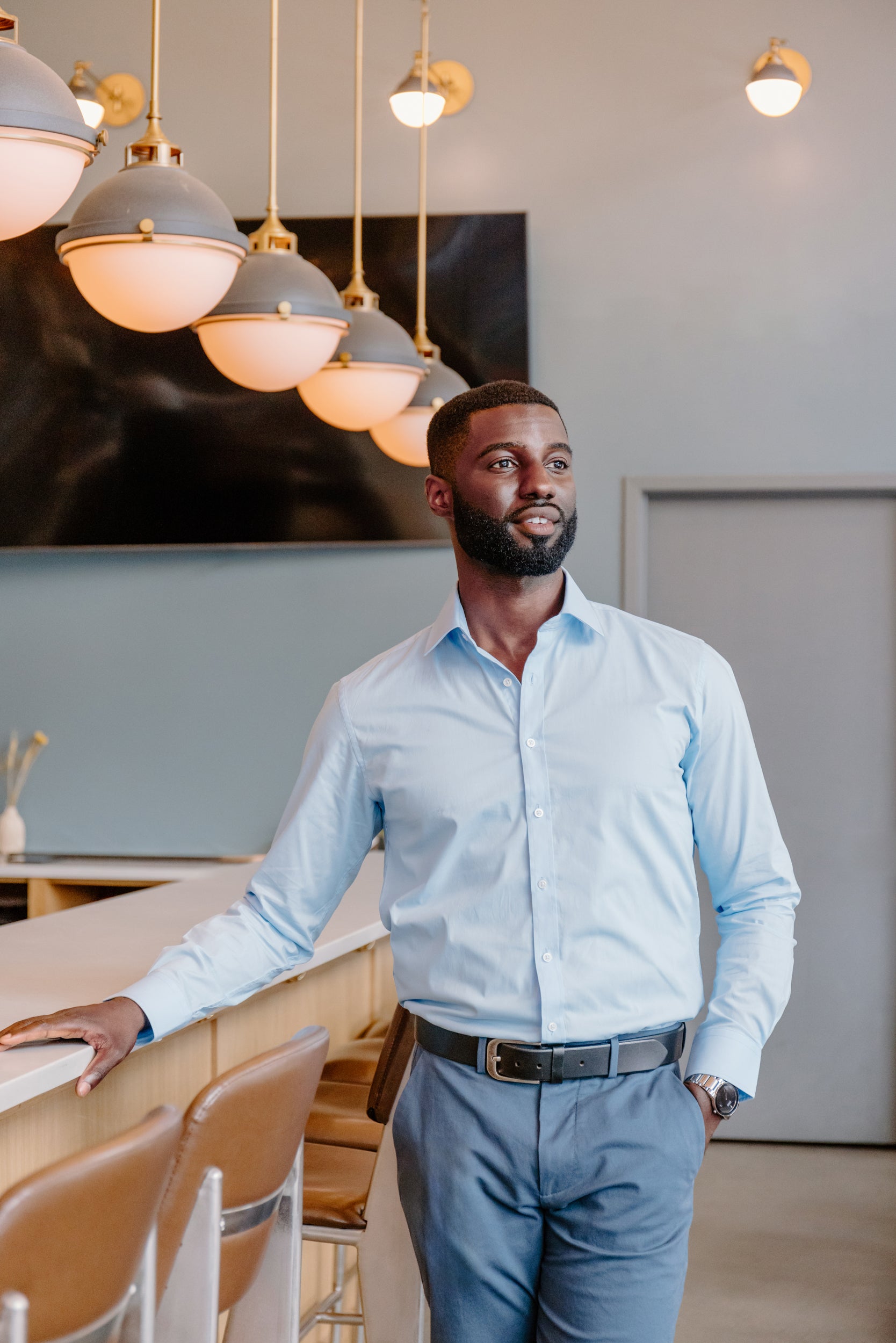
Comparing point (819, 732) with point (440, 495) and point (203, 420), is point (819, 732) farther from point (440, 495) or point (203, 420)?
point (440, 495)

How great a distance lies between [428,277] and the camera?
15.1 feet

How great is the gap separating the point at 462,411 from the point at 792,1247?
2939 mm

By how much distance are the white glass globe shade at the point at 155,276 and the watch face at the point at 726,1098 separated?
4.84 ft

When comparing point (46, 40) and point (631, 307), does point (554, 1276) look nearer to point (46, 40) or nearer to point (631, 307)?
point (631, 307)

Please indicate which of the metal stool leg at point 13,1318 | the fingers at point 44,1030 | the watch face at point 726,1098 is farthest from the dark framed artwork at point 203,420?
the metal stool leg at point 13,1318

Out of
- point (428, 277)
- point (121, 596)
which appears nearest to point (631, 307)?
point (428, 277)

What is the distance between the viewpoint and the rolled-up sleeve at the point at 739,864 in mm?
1526

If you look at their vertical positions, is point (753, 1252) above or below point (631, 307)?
below

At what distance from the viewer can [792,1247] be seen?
12.0ft

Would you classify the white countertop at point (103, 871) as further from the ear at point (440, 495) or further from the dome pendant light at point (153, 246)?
the ear at point (440, 495)

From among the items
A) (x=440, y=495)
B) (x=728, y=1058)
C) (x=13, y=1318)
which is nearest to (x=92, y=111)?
(x=440, y=495)

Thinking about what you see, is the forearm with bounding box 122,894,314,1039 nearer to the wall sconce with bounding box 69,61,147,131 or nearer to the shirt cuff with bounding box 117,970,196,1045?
the shirt cuff with bounding box 117,970,196,1045

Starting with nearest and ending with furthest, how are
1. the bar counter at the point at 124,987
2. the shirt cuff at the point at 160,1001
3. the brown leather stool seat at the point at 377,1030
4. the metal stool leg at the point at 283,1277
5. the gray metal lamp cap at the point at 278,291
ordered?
the shirt cuff at the point at 160,1001, the bar counter at the point at 124,987, the metal stool leg at the point at 283,1277, the gray metal lamp cap at the point at 278,291, the brown leather stool seat at the point at 377,1030

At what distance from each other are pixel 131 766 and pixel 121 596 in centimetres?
62
